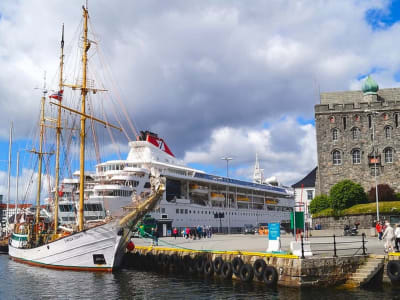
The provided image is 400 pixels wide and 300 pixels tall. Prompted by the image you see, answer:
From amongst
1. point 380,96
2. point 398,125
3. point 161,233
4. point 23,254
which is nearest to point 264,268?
point 23,254

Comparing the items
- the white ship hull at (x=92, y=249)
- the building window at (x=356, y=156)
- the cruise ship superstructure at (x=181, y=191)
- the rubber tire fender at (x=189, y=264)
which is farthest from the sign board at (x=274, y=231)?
the building window at (x=356, y=156)

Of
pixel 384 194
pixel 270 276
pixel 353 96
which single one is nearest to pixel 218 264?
pixel 270 276

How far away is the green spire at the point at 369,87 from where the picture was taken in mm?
61594

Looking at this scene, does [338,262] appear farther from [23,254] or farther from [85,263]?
[23,254]

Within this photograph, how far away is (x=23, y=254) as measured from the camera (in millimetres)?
33531

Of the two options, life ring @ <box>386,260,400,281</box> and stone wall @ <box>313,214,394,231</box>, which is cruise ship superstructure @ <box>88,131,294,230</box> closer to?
stone wall @ <box>313,214,394,231</box>

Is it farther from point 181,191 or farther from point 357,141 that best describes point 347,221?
point 181,191

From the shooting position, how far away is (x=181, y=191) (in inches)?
2601

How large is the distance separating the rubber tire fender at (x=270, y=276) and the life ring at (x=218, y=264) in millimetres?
3717

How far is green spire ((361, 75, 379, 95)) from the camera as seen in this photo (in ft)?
202

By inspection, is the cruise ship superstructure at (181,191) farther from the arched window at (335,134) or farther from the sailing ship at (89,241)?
the arched window at (335,134)

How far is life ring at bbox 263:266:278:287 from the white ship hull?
1062 centimetres

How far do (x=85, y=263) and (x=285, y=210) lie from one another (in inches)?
2845

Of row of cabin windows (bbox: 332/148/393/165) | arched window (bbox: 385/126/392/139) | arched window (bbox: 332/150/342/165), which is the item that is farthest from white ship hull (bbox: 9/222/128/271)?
arched window (bbox: 385/126/392/139)
